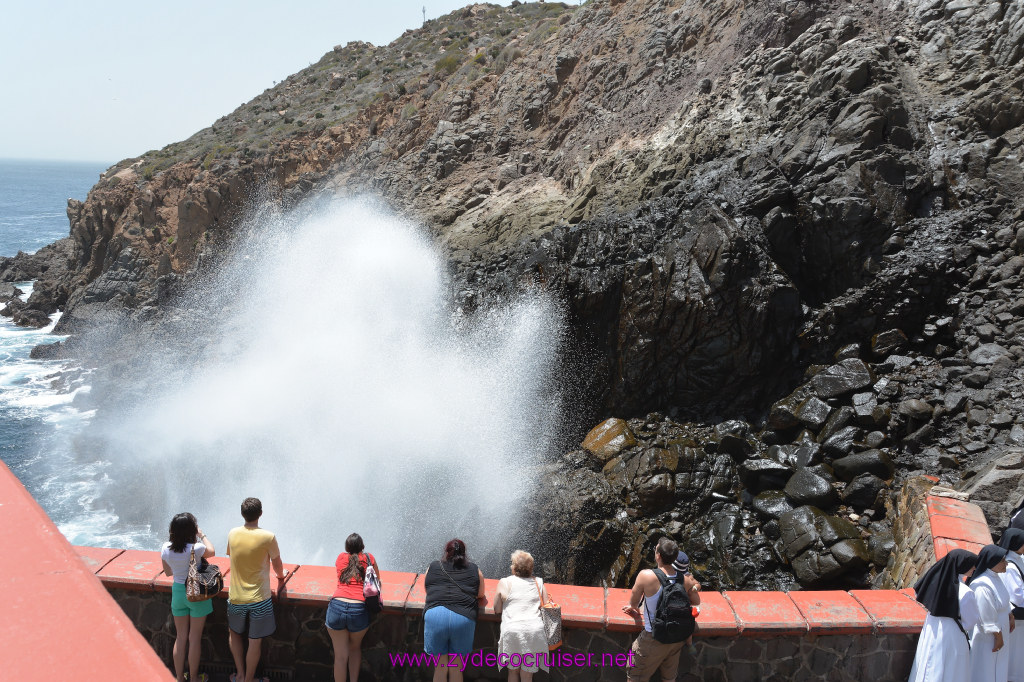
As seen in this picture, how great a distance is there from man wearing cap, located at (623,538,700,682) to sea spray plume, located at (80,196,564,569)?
293 inches

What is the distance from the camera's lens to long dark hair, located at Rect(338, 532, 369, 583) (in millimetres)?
4426

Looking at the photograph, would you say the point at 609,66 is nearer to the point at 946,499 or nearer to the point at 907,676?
the point at 946,499

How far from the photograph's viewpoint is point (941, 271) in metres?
11.4

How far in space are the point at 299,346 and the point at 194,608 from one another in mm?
15093

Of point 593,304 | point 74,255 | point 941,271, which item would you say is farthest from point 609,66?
point 74,255

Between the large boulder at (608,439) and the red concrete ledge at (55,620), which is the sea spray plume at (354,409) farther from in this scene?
the red concrete ledge at (55,620)

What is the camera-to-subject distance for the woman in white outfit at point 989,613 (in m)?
3.99

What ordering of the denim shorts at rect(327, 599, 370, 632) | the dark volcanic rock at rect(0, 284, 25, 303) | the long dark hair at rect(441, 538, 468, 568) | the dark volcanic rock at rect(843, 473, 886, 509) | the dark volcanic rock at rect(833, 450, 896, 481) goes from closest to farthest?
1. the denim shorts at rect(327, 599, 370, 632)
2. the long dark hair at rect(441, 538, 468, 568)
3. the dark volcanic rock at rect(843, 473, 886, 509)
4. the dark volcanic rock at rect(833, 450, 896, 481)
5. the dark volcanic rock at rect(0, 284, 25, 303)

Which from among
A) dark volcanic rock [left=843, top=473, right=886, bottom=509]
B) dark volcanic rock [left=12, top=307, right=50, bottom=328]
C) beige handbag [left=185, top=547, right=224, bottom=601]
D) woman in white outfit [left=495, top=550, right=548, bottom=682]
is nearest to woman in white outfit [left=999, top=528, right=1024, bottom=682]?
woman in white outfit [left=495, top=550, right=548, bottom=682]

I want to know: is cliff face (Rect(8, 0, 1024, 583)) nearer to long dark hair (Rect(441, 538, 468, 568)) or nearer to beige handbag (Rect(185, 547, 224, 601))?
long dark hair (Rect(441, 538, 468, 568))

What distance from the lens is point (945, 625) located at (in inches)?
159

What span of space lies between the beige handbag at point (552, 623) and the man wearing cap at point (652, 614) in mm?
514

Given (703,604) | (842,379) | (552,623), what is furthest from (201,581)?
(842,379)

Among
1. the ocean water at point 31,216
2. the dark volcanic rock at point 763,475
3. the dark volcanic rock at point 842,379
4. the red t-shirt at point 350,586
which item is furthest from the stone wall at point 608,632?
the ocean water at point 31,216
